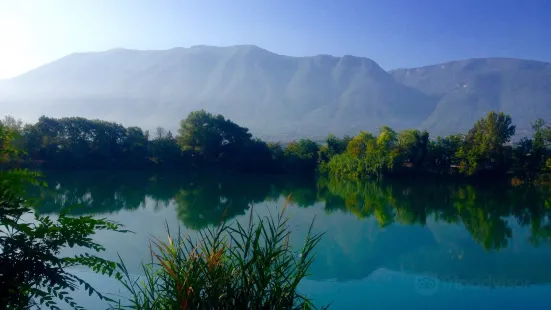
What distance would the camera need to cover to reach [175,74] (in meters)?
155

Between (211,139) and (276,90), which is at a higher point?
(276,90)

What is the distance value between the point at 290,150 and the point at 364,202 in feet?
51.7

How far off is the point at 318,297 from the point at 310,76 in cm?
14918

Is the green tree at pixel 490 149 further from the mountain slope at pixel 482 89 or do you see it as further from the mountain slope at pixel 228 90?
the mountain slope at pixel 482 89

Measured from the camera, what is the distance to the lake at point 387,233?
20.0 feet

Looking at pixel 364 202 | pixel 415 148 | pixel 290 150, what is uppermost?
pixel 415 148

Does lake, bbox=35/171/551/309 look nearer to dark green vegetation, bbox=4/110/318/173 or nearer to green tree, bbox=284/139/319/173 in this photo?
dark green vegetation, bbox=4/110/318/173

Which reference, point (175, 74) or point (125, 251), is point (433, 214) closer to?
point (125, 251)

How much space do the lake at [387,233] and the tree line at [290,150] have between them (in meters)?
5.17

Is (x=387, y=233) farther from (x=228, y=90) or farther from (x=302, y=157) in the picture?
(x=228, y=90)

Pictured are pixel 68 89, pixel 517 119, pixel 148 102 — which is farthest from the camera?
pixel 68 89

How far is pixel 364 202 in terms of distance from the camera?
600 inches

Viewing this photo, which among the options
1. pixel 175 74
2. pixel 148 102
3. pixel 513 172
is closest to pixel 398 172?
pixel 513 172

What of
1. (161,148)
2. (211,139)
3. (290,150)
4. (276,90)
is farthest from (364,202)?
(276,90)
